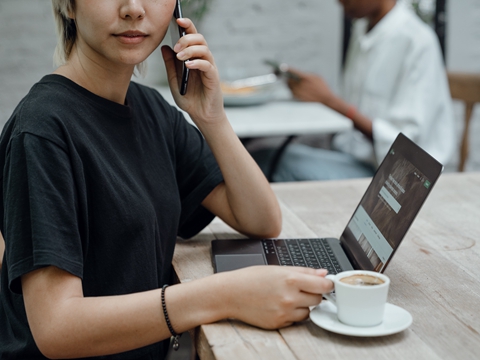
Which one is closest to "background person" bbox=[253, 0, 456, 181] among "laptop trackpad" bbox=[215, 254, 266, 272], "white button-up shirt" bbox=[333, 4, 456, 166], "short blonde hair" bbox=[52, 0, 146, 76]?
"white button-up shirt" bbox=[333, 4, 456, 166]

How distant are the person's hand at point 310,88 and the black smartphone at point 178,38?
1474 millimetres

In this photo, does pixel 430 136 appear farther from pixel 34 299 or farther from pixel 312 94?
pixel 34 299

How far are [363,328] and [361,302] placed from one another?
1.5 inches

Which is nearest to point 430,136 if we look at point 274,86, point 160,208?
point 274,86

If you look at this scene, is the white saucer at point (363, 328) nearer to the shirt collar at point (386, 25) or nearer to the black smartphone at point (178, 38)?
the black smartphone at point (178, 38)

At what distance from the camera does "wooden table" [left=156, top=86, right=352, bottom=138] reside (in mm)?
2277

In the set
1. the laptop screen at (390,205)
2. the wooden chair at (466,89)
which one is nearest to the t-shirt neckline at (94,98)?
the laptop screen at (390,205)

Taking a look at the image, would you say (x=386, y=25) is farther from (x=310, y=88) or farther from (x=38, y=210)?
(x=38, y=210)

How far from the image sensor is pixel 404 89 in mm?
2379

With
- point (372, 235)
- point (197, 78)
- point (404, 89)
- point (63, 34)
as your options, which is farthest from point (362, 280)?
point (404, 89)

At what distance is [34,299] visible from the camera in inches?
31.5

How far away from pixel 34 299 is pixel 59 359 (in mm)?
114

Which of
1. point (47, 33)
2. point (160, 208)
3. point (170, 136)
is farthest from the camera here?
point (47, 33)

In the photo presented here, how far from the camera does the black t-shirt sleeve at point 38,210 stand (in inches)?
30.9
